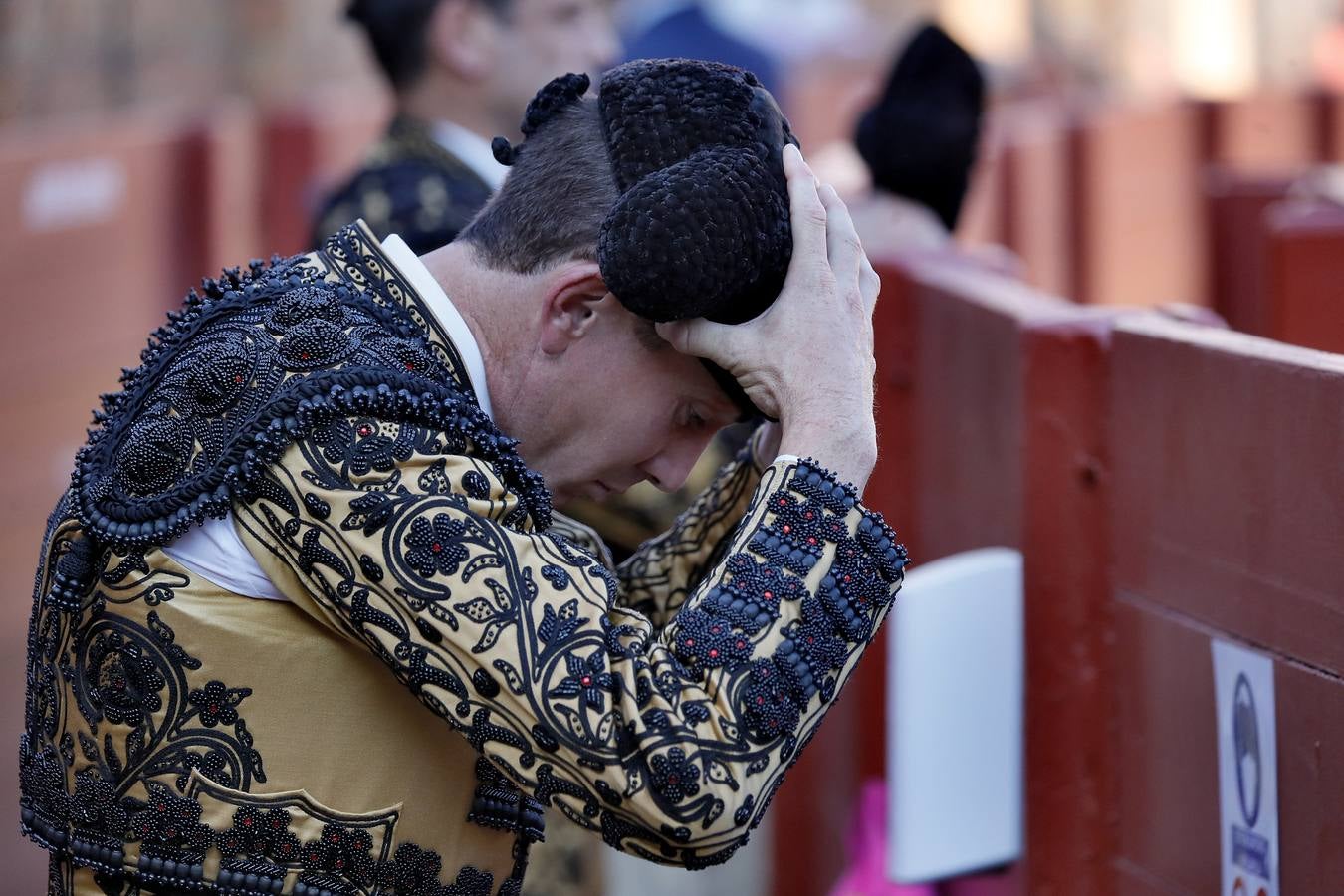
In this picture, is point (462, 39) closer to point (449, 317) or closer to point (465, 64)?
point (465, 64)

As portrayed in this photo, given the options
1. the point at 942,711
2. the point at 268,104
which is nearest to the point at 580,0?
the point at 942,711

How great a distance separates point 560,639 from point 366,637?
0.18 meters

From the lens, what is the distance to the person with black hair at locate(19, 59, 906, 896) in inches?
63.7

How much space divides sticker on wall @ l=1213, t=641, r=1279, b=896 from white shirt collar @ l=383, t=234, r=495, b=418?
87 cm

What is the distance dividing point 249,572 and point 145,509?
0.37ft

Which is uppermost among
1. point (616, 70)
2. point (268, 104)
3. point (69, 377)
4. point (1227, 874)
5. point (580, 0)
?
point (268, 104)

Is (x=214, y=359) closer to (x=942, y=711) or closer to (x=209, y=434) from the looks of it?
(x=209, y=434)

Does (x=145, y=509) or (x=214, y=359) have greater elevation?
(x=214, y=359)

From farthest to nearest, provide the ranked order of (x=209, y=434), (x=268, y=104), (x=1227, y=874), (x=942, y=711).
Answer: (x=268, y=104)
(x=942, y=711)
(x=1227, y=874)
(x=209, y=434)

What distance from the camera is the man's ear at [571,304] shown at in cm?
177

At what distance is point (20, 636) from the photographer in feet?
17.8

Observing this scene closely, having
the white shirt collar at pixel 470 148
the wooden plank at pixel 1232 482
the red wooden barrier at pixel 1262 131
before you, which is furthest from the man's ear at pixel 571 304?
the red wooden barrier at pixel 1262 131

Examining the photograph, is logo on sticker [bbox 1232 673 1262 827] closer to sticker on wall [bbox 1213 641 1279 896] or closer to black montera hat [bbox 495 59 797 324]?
sticker on wall [bbox 1213 641 1279 896]

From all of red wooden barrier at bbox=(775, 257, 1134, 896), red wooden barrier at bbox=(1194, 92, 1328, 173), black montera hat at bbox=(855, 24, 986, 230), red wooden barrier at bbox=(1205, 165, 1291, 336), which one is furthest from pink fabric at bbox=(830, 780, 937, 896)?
red wooden barrier at bbox=(1194, 92, 1328, 173)
